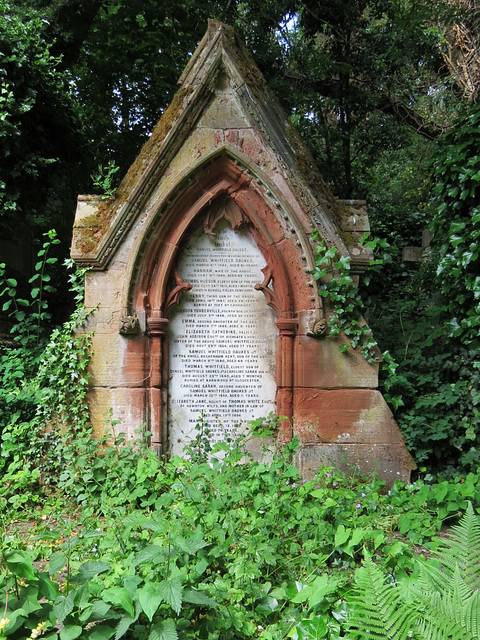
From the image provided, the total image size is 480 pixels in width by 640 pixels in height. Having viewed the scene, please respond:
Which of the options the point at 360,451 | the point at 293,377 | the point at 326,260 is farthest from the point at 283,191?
the point at 360,451

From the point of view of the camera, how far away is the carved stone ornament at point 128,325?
4.36m

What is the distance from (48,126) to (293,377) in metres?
5.54

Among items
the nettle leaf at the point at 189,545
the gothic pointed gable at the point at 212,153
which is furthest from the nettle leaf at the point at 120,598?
the gothic pointed gable at the point at 212,153

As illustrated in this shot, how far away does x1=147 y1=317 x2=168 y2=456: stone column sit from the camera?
4469 mm

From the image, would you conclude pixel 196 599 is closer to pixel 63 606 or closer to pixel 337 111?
pixel 63 606

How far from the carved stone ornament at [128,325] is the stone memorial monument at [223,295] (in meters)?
0.01

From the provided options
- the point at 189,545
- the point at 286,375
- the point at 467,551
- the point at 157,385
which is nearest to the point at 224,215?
the point at 286,375

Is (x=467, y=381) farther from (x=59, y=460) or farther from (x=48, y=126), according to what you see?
(x=48, y=126)

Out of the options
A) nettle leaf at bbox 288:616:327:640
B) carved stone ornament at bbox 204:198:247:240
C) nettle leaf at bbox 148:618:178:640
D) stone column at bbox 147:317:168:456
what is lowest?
nettle leaf at bbox 288:616:327:640

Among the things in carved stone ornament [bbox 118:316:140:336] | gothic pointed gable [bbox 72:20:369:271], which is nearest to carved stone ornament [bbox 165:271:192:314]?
carved stone ornament [bbox 118:316:140:336]

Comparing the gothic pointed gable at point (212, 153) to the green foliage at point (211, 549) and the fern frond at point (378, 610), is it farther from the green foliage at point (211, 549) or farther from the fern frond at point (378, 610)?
the fern frond at point (378, 610)

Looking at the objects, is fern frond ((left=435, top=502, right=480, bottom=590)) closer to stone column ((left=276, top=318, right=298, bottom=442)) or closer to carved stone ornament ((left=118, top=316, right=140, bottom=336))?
stone column ((left=276, top=318, right=298, bottom=442))

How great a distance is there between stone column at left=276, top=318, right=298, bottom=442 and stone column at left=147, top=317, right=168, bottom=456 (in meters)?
1.22

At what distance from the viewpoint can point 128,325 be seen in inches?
172
